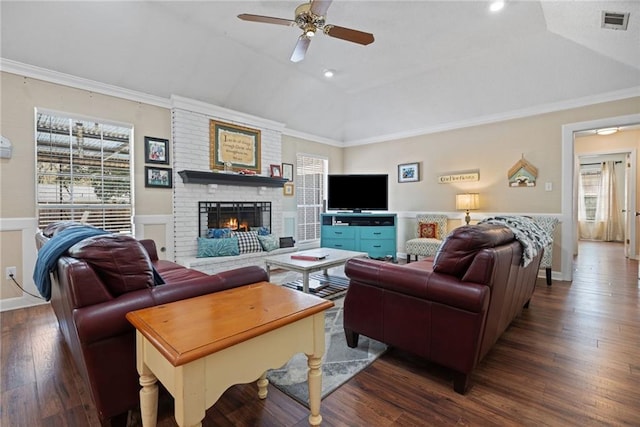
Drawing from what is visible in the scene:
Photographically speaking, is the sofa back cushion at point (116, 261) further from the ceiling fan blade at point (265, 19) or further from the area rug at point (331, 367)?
the ceiling fan blade at point (265, 19)

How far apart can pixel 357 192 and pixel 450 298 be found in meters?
4.15

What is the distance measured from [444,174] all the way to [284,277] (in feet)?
11.1

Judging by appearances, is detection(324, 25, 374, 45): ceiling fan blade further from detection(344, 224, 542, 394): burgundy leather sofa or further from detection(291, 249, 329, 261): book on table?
detection(291, 249, 329, 261): book on table

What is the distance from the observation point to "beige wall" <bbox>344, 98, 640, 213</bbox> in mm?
4191

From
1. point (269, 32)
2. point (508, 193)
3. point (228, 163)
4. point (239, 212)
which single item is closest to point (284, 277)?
point (239, 212)

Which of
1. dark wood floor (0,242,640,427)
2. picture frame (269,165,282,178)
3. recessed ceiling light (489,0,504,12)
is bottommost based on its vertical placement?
dark wood floor (0,242,640,427)

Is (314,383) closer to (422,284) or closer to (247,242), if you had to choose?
(422,284)

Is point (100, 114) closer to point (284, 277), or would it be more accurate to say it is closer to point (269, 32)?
point (269, 32)

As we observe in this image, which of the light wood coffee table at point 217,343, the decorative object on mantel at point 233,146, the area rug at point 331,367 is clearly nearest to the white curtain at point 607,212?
the decorative object on mantel at point 233,146

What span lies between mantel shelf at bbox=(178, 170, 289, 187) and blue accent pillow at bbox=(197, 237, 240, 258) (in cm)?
85

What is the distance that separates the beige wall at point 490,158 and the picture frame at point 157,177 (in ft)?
13.1

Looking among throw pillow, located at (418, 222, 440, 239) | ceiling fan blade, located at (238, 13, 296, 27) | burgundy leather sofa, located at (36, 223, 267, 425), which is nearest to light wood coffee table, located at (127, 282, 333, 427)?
burgundy leather sofa, located at (36, 223, 267, 425)

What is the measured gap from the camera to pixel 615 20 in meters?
2.74

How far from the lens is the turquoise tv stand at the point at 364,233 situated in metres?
5.30
